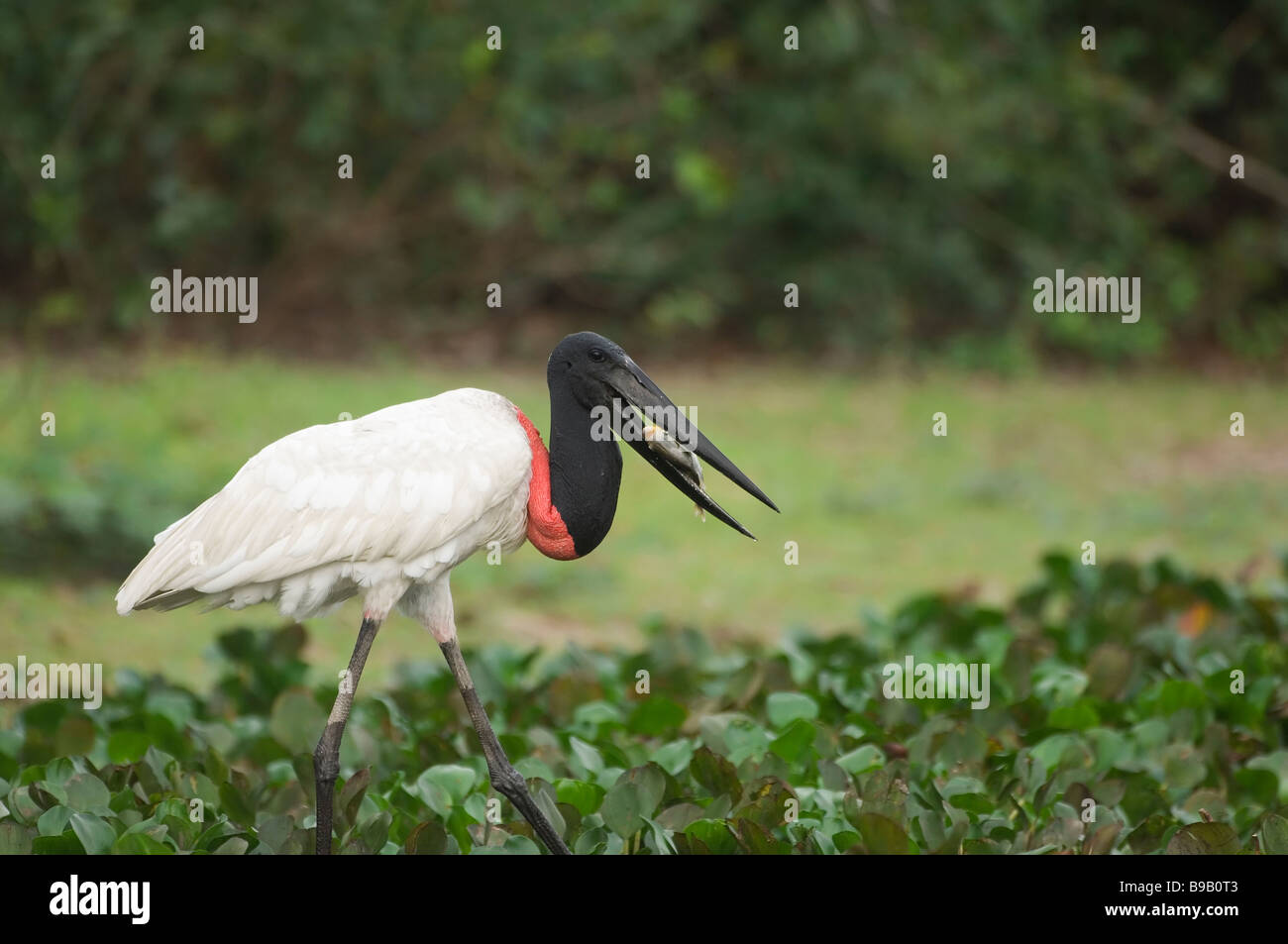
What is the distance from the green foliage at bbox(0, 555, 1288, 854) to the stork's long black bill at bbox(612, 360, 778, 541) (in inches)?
27.0

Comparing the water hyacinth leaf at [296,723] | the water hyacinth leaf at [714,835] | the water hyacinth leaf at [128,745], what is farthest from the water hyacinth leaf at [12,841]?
the water hyacinth leaf at [714,835]

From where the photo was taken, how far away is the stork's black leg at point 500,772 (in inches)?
136

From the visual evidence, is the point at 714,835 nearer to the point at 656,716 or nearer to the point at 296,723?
the point at 656,716

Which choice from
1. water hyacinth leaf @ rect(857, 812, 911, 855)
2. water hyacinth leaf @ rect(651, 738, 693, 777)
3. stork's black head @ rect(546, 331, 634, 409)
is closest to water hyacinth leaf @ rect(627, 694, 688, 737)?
water hyacinth leaf @ rect(651, 738, 693, 777)

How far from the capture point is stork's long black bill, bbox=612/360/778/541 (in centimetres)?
327

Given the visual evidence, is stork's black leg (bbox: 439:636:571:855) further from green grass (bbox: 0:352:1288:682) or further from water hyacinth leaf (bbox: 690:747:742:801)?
green grass (bbox: 0:352:1288:682)

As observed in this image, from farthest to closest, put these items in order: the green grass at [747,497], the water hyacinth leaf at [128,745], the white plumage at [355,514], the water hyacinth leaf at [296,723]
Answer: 1. the green grass at [747,497]
2. the water hyacinth leaf at [296,723]
3. the water hyacinth leaf at [128,745]
4. the white plumage at [355,514]

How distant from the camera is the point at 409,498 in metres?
3.25

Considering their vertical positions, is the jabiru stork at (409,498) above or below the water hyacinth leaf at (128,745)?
above

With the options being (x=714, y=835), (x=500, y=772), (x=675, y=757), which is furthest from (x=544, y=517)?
(x=675, y=757)

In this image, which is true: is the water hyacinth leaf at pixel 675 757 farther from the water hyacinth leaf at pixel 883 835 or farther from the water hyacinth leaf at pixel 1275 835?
the water hyacinth leaf at pixel 1275 835

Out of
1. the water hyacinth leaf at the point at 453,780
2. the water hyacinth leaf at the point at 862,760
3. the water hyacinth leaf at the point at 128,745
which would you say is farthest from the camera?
the water hyacinth leaf at the point at 128,745

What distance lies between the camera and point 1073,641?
5.34 m
